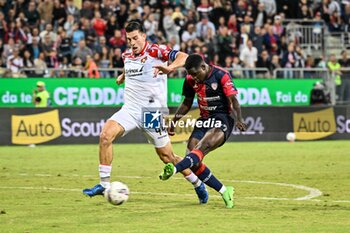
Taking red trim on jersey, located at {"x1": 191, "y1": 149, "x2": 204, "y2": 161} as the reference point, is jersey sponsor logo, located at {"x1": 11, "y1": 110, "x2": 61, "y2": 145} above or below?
below

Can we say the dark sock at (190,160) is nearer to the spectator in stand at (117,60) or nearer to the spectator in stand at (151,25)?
the spectator in stand at (117,60)

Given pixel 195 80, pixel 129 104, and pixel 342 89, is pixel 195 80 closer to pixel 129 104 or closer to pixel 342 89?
pixel 129 104

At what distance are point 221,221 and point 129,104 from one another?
3.20 metres

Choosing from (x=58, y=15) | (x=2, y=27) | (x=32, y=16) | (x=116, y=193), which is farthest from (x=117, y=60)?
(x=116, y=193)

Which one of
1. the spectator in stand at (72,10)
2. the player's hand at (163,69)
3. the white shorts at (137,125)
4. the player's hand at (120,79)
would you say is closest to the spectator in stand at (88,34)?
the spectator in stand at (72,10)

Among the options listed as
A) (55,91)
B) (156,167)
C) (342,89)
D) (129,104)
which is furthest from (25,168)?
(342,89)

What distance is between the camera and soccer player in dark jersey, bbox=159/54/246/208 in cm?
1318

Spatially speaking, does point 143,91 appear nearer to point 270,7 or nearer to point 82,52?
point 82,52

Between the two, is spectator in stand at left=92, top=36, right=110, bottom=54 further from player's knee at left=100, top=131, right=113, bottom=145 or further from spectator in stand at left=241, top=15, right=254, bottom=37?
player's knee at left=100, top=131, right=113, bottom=145

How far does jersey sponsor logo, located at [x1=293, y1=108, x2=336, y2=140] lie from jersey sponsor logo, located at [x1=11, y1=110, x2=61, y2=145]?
778cm

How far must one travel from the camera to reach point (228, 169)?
67.5 feet

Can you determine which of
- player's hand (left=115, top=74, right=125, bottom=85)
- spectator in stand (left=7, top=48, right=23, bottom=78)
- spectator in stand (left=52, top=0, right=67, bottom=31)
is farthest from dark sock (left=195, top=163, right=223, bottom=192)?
spectator in stand (left=52, top=0, right=67, bottom=31)

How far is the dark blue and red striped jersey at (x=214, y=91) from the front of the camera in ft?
43.8

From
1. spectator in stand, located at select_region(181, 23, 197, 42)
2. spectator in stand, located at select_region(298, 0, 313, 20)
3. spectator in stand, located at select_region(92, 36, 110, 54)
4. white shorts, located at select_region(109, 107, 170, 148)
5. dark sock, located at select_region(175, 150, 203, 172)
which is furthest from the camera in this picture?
spectator in stand, located at select_region(298, 0, 313, 20)
